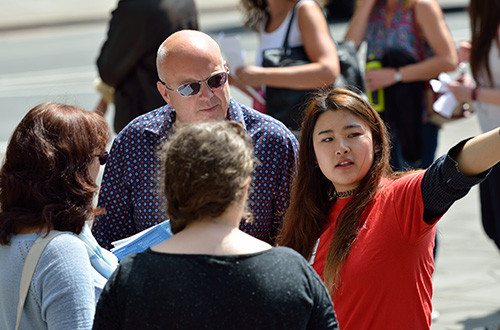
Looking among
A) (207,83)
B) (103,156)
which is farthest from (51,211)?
(207,83)

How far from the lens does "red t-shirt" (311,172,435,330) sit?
8.70 feet

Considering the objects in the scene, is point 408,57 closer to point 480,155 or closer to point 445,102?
point 445,102

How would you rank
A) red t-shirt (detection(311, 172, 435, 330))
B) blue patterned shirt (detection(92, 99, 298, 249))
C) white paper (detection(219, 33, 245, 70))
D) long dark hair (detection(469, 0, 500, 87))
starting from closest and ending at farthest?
1. red t-shirt (detection(311, 172, 435, 330))
2. blue patterned shirt (detection(92, 99, 298, 249))
3. long dark hair (detection(469, 0, 500, 87))
4. white paper (detection(219, 33, 245, 70))

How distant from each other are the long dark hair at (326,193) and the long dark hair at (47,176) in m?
0.78

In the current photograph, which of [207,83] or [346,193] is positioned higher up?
[207,83]

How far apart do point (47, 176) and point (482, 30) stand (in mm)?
2879

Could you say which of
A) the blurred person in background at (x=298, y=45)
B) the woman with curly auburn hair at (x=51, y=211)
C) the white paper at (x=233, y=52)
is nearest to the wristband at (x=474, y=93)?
the blurred person in background at (x=298, y=45)

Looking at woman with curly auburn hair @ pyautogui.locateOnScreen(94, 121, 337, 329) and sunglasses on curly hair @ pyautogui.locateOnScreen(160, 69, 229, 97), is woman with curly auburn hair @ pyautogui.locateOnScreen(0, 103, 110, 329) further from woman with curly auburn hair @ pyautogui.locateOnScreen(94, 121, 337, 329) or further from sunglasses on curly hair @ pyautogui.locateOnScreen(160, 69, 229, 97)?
sunglasses on curly hair @ pyautogui.locateOnScreen(160, 69, 229, 97)

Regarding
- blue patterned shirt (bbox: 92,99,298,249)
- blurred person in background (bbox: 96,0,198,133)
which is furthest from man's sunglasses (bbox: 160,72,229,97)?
blurred person in background (bbox: 96,0,198,133)

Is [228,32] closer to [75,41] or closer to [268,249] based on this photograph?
[75,41]

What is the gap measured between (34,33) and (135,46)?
1463 cm

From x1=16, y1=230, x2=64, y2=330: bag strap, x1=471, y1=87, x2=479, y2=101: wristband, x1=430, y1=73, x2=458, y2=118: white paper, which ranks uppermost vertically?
x1=16, y1=230, x2=64, y2=330: bag strap

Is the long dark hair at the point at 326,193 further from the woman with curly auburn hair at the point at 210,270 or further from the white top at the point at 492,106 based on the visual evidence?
the white top at the point at 492,106

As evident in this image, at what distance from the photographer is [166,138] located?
336 centimetres
